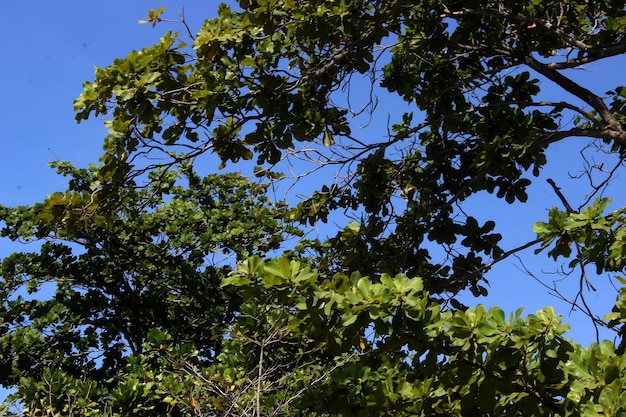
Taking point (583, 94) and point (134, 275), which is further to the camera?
point (134, 275)

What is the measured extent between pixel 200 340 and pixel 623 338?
19.6ft

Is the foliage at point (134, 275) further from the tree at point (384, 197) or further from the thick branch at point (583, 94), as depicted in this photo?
the thick branch at point (583, 94)

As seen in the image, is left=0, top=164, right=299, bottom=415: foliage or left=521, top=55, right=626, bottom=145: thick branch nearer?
left=521, top=55, right=626, bottom=145: thick branch

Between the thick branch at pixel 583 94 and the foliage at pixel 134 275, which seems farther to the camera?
the foliage at pixel 134 275

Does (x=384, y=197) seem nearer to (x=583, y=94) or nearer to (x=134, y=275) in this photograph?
(x=583, y=94)

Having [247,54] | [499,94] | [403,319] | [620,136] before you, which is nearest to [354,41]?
[247,54]

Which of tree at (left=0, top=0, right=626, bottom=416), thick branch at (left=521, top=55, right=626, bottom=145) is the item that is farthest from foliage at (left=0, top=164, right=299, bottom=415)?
thick branch at (left=521, top=55, right=626, bottom=145)

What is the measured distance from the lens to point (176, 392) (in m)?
6.22

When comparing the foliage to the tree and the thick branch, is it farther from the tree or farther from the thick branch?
the thick branch

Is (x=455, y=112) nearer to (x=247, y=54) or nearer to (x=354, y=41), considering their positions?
(x=354, y=41)

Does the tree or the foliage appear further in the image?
the foliage

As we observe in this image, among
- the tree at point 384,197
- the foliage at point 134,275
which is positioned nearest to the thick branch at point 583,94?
the tree at point 384,197

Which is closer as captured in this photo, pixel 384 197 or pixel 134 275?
pixel 384 197

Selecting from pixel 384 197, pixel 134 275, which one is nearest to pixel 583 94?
pixel 384 197
